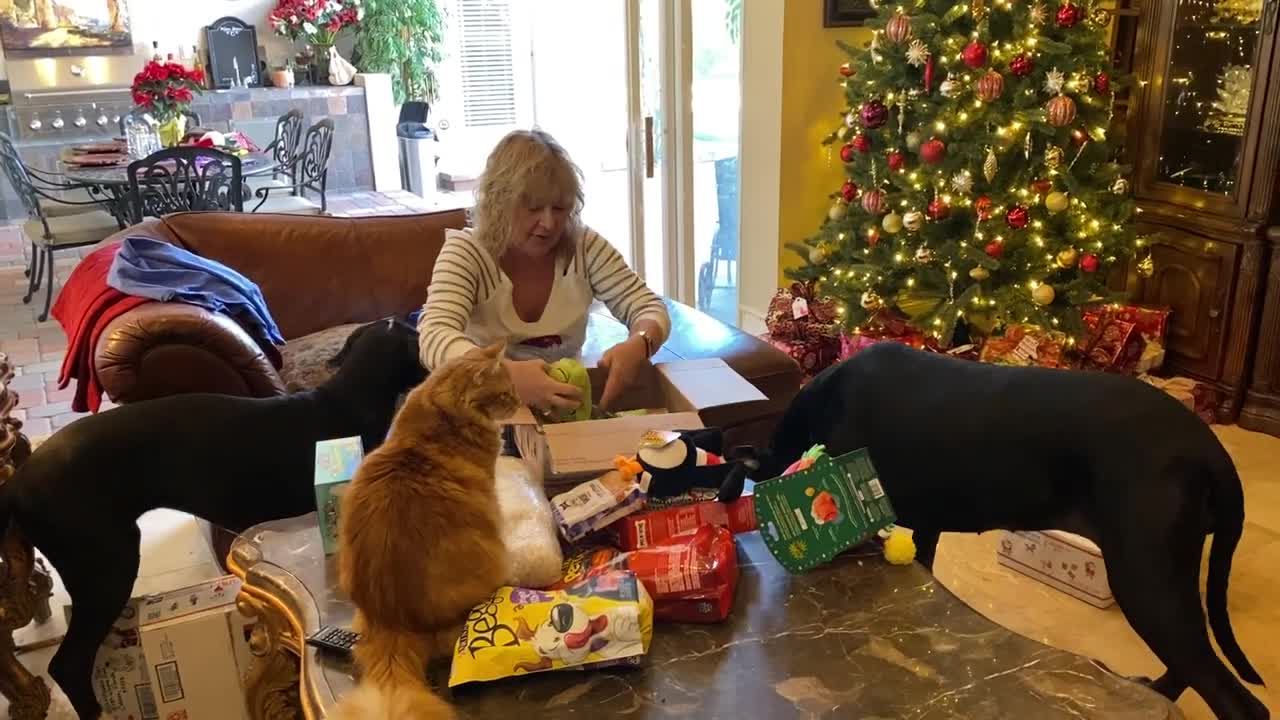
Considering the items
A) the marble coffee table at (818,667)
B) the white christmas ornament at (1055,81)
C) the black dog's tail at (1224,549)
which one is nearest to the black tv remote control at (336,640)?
the marble coffee table at (818,667)

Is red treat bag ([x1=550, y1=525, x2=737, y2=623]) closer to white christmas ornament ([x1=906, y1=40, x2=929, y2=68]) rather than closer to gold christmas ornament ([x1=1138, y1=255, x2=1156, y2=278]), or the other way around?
white christmas ornament ([x1=906, y1=40, x2=929, y2=68])

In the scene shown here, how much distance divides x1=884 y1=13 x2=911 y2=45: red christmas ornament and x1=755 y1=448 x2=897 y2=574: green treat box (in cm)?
236

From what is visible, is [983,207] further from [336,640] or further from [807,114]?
[336,640]

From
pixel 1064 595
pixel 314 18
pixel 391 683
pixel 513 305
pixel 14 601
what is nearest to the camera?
pixel 391 683

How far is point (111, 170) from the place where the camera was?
4656mm

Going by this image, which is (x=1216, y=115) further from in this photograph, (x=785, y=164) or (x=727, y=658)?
(x=727, y=658)

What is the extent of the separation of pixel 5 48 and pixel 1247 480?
313 inches

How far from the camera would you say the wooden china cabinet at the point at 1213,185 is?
3254mm

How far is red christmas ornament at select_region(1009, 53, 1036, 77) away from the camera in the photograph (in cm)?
310

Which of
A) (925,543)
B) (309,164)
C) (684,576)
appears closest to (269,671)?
(684,576)

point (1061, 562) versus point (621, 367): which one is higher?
point (621, 367)

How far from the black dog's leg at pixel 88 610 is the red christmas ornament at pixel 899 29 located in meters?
2.80

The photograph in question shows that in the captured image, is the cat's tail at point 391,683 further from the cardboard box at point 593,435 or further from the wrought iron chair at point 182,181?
the wrought iron chair at point 182,181

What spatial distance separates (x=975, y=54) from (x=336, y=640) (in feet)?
9.08
